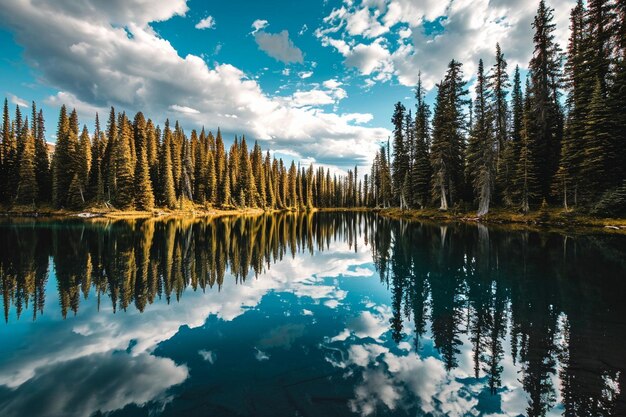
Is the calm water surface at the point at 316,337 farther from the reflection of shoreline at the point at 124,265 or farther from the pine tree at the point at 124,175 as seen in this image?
the pine tree at the point at 124,175

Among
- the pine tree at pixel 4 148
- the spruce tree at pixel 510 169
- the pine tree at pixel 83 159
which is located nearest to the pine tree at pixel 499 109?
the spruce tree at pixel 510 169

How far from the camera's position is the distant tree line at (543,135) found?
30.7 m

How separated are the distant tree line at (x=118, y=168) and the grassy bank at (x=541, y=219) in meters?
56.1

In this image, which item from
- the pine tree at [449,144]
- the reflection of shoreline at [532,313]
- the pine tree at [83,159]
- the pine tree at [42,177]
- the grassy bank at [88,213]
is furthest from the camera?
the pine tree at [42,177]

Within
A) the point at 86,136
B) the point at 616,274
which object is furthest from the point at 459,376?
the point at 86,136

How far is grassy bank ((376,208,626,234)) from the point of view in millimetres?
28969

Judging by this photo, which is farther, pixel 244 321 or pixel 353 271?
pixel 353 271

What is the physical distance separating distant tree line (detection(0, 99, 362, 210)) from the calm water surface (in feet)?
171

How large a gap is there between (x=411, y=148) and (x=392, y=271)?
47905 mm

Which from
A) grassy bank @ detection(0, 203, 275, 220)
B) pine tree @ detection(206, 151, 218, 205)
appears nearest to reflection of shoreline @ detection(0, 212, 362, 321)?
grassy bank @ detection(0, 203, 275, 220)

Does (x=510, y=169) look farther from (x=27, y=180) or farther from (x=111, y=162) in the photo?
(x=27, y=180)

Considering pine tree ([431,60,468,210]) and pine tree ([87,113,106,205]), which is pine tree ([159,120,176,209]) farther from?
pine tree ([431,60,468,210])

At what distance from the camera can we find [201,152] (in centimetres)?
8294

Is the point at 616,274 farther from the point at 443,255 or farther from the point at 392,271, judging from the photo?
the point at 392,271
